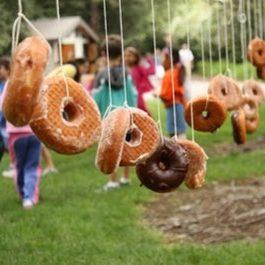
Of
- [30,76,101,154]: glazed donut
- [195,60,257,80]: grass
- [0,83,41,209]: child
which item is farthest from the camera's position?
[0,83,41,209]: child

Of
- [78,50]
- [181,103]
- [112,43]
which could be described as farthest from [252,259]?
[78,50]

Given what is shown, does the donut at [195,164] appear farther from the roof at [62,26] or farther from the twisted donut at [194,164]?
the roof at [62,26]

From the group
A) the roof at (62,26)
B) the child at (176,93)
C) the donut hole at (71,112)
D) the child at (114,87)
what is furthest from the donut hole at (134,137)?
the roof at (62,26)

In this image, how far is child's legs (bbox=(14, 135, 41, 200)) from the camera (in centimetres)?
728

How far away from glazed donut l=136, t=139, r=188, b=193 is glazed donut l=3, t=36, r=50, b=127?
2.40 feet

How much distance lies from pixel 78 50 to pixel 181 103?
1110 inches

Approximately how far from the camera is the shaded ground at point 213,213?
19.6 feet

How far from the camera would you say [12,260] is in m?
5.37

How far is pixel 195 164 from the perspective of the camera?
11.7 feet

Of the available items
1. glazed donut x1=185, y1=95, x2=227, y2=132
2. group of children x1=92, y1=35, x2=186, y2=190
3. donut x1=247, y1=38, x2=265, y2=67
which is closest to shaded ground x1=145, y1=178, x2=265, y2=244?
group of children x1=92, y1=35, x2=186, y2=190

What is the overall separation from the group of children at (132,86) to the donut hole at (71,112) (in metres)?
2.55

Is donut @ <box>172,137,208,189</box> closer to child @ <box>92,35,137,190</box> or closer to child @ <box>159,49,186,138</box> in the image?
child @ <box>92,35,137,190</box>

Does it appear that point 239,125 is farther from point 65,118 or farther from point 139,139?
point 65,118

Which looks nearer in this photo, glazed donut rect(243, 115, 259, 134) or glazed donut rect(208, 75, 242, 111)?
glazed donut rect(208, 75, 242, 111)
